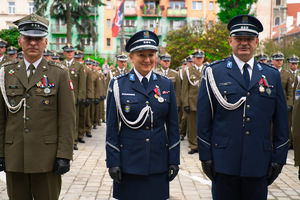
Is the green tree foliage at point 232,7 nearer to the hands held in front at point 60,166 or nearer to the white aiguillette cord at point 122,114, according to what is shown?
the white aiguillette cord at point 122,114

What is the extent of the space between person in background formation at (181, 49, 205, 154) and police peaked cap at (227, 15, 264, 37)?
5686mm

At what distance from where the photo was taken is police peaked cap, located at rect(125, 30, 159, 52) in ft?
12.0

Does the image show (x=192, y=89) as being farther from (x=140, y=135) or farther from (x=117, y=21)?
(x=117, y=21)

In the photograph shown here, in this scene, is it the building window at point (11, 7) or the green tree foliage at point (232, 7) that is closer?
the green tree foliage at point (232, 7)

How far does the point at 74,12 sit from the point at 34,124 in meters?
30.6

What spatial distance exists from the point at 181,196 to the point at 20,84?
317 cm

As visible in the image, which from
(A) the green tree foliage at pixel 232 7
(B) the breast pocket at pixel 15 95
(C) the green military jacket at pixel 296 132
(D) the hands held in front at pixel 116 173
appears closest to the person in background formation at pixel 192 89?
(C) the green military jacket at pixel 296 132

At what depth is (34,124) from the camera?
3.70m

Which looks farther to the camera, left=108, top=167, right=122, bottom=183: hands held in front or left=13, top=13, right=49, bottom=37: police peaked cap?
left=13, top=13, right=49, bottom=37: police peaked cap

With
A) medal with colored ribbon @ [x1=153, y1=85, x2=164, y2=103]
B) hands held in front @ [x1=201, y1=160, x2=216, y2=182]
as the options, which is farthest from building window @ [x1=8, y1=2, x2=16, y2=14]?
hands held in front @ [x1=201, y1=160, x2=216, y2=182]

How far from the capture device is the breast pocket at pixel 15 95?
3702mm

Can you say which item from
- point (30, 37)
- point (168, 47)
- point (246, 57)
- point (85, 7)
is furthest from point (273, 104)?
point (85, 7)

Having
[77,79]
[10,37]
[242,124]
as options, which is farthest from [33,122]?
[10,37]

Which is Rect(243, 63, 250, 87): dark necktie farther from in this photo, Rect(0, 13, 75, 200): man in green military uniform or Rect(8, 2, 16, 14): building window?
Rect(8, 2, 16, 14): building window
